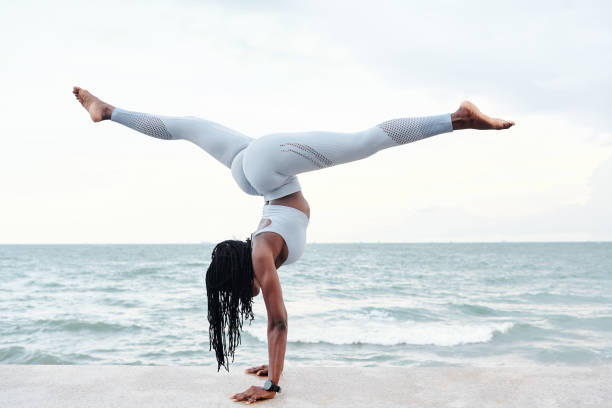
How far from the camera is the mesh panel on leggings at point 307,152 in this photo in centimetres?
262

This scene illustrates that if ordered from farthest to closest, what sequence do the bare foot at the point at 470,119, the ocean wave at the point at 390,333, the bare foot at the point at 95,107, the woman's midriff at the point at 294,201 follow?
the ocean wave at the point at 390,333, the bare foot at the point at 95,107, the woman's midriff at the point at 294,201, the bare foot at the point at 470,119

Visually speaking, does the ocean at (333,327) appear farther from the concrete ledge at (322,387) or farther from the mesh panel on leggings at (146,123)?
the mesh panel on leggings at (146,123)

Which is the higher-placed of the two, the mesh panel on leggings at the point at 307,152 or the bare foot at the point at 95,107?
the bare foot at the point at 95,107

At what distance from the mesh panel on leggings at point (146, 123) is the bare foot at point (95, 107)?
0.09 metres

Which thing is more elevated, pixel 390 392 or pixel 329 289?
pixel 390 392

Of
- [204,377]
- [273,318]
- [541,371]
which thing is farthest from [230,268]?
[541,371]

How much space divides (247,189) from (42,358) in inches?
242

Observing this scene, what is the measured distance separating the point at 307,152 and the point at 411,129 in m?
0.53

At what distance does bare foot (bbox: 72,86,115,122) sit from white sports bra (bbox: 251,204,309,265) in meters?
1.10

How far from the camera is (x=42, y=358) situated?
24.6 ft

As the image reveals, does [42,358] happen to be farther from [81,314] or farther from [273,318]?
[273,318]

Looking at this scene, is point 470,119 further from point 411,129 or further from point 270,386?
point 270,386

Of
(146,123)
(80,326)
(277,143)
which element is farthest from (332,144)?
(80,326)

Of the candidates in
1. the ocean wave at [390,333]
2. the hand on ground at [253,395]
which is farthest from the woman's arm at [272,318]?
the ocean wave at [390,333]
